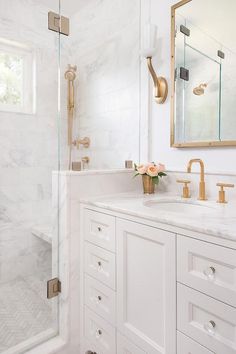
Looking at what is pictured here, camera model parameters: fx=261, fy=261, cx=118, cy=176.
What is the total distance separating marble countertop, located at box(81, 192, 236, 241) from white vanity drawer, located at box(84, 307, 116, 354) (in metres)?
0.59

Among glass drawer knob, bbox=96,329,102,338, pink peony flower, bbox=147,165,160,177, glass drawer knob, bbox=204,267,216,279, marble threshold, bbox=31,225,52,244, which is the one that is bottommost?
glass drawer knob, bbox=96,329,102,338

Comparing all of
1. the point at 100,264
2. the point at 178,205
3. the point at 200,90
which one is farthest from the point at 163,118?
the point at 100,264

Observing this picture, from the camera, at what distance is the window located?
1864 mm

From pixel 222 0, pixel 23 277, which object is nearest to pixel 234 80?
pixel 222 0

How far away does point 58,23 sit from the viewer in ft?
5.27

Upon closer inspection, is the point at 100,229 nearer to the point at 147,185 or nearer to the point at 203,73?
the point at 147,185

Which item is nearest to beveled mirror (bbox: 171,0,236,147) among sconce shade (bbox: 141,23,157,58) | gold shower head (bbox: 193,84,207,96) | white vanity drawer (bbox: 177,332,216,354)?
gold shower head (bbox: 193,84,207,96)

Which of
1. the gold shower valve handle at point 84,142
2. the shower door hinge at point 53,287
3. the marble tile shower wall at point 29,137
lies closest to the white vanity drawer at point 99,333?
the shower door hinge at point 53,287

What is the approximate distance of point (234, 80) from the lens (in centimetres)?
136

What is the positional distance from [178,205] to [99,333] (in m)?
0.79

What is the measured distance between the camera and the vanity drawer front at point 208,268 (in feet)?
2.58

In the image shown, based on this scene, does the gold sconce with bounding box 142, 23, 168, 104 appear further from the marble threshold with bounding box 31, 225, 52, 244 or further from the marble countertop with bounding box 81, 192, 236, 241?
the marble threshold with bounding box 31, 225, 52, 244

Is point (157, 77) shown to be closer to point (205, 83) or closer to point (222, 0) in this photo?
point (205, 83)

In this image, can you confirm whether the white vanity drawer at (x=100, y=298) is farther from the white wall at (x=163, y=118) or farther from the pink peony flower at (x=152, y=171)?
the white wall at (x=163, y=118)
